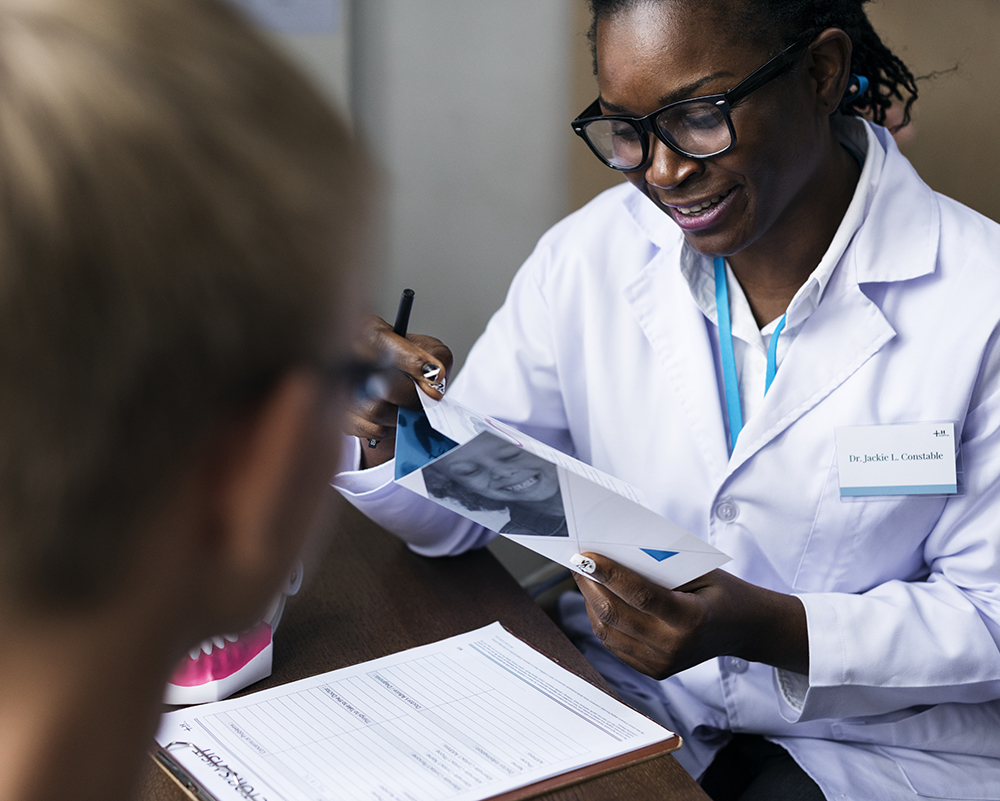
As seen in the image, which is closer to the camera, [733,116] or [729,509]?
[733,116]

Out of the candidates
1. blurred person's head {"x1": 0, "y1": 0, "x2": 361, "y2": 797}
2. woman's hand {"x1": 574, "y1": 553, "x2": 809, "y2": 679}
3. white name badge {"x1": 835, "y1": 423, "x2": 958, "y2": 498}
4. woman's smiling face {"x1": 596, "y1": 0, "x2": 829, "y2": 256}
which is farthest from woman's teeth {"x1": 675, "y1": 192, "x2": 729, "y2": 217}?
blurred person's head {"x1": 0, "y1": 0, "x2": 361, "y2": 797}

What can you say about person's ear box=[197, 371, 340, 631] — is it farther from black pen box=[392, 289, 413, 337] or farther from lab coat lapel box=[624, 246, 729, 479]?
lab coat lapel box=[624, 246, 729, 479]

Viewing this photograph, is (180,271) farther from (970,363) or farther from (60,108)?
(970,363)

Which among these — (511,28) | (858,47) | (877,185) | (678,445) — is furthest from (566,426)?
(511,28)

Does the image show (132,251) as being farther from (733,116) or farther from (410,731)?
(733,116)

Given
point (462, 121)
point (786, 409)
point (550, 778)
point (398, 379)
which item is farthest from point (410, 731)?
point (462, 121)

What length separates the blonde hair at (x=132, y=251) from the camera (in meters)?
0.31

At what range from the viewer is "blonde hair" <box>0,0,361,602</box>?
1.00 feet

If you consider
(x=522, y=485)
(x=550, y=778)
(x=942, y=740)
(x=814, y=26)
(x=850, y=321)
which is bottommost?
(x=942, y=740)

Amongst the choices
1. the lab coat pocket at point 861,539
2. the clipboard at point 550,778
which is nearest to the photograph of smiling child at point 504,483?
the clipboard at point 550,778

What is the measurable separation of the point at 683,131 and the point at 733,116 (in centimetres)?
6

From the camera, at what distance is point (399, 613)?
3.51 feet

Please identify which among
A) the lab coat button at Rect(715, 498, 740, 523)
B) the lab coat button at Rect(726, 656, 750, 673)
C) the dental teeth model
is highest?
the lab coat button at Rect(715, 498, 740, 523)

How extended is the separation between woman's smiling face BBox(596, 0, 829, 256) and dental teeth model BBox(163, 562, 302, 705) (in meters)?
0.64
